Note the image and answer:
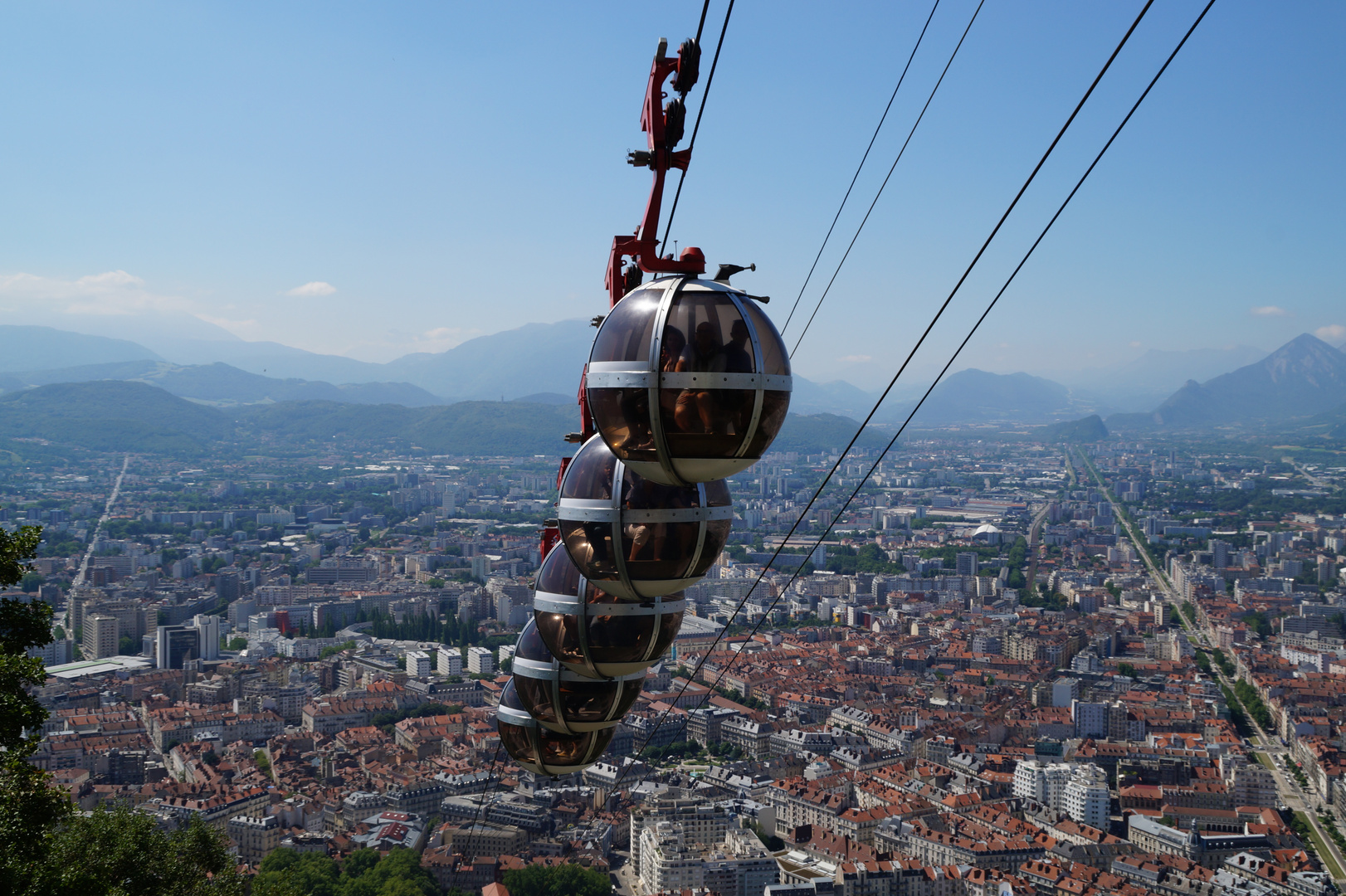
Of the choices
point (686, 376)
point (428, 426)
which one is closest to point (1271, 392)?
point (428, 426)

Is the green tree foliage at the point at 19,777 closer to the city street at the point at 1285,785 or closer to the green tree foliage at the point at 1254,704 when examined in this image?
the city street at the point at 1285,785

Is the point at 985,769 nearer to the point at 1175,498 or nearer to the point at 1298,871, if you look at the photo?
the point at 1298,871

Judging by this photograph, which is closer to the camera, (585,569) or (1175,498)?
(585,569)

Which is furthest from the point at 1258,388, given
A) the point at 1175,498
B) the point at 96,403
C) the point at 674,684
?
the point at 674,684

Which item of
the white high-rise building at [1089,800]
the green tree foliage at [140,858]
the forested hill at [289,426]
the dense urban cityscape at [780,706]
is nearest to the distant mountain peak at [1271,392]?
the forested hill at [289,426]

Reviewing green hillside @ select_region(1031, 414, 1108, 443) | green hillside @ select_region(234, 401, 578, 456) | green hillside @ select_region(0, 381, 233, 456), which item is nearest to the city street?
green hillside @ select_region(234, 401, 578, 456)

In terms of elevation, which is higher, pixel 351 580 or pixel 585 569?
pixel 585 569

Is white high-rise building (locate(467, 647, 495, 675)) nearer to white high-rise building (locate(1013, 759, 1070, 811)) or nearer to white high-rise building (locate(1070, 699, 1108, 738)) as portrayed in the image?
white high-rise building (locate(1070, 699, 1108, 738))

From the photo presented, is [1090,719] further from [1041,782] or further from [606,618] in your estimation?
[606,618]
